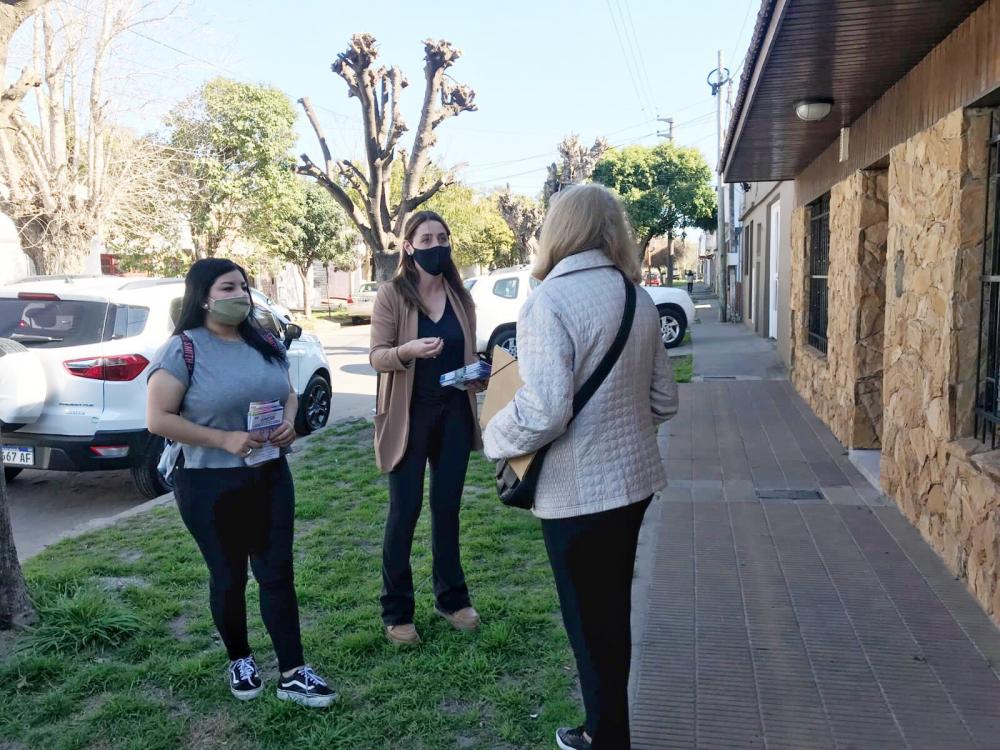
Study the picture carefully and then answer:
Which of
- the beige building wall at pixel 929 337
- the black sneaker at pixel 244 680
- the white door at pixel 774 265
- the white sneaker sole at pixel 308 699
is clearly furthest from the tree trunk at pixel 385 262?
the white door at pixel 774 265

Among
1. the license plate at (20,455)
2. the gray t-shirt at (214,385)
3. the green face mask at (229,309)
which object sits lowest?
the license plate at (20,455)

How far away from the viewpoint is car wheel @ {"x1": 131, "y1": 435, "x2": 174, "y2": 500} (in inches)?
257

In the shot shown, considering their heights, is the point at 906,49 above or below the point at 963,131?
above

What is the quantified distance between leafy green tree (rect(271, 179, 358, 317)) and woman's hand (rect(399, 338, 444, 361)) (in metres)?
27.8

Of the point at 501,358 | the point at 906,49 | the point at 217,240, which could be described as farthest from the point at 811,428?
the point at 217,240

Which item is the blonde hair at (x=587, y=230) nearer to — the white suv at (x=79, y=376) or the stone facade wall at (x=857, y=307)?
the white suv at (x=79, y=376)

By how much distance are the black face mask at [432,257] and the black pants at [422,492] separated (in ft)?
1.87

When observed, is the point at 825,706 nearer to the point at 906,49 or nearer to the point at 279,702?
Answer: the point at 279,702

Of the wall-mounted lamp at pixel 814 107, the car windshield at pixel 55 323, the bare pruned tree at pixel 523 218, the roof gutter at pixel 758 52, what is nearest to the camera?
the roof gutter at pixel 758 52

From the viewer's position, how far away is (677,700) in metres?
3.29

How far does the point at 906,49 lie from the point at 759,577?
3314mm

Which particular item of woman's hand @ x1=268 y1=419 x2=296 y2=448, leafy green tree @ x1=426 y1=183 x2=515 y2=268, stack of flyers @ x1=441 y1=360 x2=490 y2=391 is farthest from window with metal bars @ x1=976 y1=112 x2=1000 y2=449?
leafy green tree @ x1=426 y1=183 x2=515 y2=268

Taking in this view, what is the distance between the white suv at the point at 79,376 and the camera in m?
6.11

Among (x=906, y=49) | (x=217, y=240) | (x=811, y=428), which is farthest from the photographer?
(x=217, y=240)
